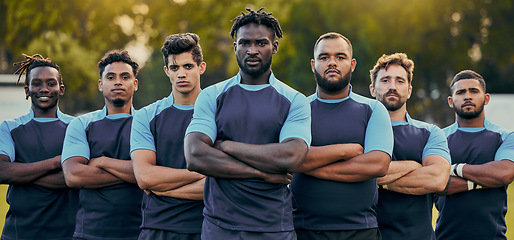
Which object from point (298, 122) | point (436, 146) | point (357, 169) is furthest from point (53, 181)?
point (436, 146)

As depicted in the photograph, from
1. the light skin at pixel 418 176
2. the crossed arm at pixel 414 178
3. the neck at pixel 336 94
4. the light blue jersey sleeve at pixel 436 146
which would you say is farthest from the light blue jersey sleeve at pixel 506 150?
the neck at pixel 336 94

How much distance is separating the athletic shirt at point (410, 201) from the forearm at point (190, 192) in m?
1.74

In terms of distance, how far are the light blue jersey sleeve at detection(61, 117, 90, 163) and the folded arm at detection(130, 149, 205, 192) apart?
82 cm

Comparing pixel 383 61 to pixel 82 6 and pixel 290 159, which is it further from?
pixel 82 6

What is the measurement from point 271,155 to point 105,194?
200 cm

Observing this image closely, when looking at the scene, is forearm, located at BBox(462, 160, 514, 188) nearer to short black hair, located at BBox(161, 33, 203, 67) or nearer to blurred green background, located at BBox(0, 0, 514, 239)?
short black hair, located at BBox(161, 33, 203, 67)

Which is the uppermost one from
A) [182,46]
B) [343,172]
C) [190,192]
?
[182,46]

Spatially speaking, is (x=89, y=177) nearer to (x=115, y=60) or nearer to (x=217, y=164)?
(x=115, y=60)

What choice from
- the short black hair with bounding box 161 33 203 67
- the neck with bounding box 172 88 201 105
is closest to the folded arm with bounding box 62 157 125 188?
the neck with bounding box 172 88 201 105

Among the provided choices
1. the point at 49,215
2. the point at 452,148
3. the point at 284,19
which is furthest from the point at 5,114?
the point at 452,148

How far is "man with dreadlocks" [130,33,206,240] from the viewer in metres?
5.18

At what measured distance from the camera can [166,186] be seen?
5.17 meters

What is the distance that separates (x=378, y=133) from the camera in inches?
203

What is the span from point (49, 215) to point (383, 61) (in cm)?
383
